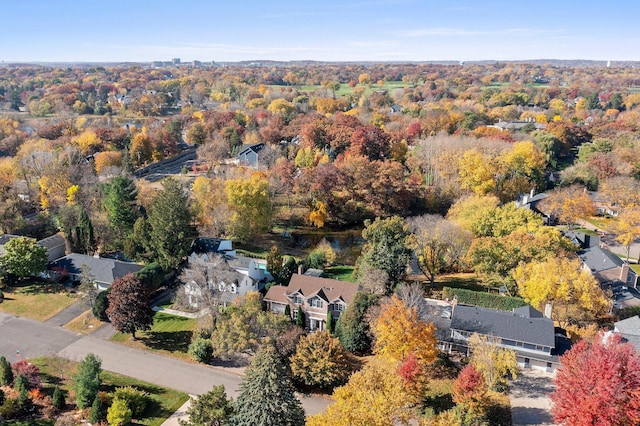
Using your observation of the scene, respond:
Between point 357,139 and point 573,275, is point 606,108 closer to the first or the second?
point 357,139

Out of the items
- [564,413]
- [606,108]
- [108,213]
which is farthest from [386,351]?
[606,108]

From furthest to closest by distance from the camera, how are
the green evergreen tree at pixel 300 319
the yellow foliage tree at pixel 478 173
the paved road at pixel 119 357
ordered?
the yellow foliage tree at pixel 478 173, the green evergreen tree at pixel 300 319, the paved road at pixel 119 357

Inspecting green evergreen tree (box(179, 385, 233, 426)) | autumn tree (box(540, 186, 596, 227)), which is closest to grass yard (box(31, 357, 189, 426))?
green evergreen tree (box(179, 385, 233, 426))

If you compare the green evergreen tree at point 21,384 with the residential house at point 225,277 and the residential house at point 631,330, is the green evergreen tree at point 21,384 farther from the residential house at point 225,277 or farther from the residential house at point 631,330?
the residential house at point 631,330

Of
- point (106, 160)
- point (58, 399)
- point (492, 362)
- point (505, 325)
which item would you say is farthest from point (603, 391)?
point (106, 160)

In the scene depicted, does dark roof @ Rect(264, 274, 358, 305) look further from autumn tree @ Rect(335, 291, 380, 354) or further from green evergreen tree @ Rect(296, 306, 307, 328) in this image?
autumn tree @ Rect(335, 291, 380, 354)

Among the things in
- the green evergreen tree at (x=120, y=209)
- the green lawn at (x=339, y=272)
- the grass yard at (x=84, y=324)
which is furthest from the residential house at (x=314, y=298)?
the green evergreen tree at (x=120, y=209)

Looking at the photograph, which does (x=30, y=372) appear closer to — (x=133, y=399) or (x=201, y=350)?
(x=133, y=399)
